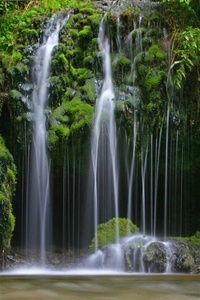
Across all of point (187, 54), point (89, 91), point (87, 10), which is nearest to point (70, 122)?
point (89, 91)

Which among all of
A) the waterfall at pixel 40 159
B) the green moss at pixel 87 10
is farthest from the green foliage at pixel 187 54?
the waterfall at pixel 40 159

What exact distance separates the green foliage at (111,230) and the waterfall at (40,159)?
124 centimetres

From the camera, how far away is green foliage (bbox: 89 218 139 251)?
9.95 metres

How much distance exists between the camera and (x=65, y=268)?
9.73 m

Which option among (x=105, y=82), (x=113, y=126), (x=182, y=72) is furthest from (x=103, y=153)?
(x=182, y=72)

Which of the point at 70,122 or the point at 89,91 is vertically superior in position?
the point at 89,91

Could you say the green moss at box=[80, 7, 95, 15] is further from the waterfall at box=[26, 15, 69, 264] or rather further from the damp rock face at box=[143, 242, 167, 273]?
the damp rock face at box=[143, 242, 167, 273]

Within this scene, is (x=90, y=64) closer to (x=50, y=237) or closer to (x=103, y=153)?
(x=103, y=153)

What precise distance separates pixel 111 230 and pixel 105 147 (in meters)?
1.59

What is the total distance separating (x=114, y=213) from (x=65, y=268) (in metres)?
1.95

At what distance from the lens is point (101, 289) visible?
5.80 m

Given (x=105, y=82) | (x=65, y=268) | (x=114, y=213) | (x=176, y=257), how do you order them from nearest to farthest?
(x=176, y=257) < (x=65, y=268) < (x=105, y=82) < (x=114, y=213)

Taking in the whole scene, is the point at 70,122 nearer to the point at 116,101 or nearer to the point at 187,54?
the point at 116,101

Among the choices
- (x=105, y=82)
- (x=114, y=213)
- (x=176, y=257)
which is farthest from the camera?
(x=114, y=213)
